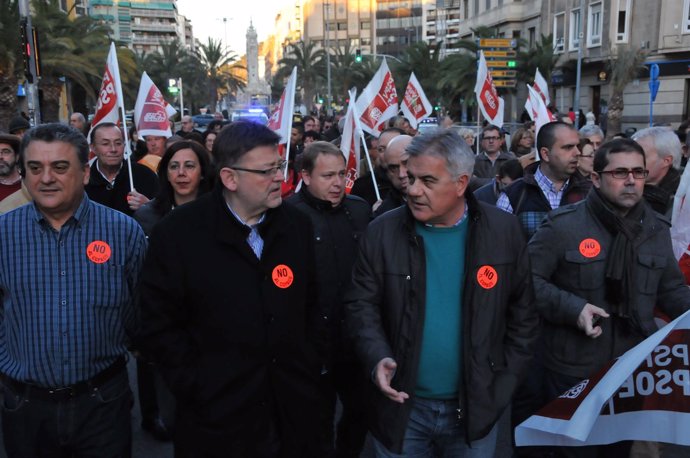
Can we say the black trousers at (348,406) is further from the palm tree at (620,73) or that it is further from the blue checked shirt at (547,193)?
the palm tree at (620,73)

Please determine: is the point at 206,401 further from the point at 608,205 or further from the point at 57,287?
the point at 608,205

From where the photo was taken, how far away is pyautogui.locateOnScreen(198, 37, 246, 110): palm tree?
54.7m

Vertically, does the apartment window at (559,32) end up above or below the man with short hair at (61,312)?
above

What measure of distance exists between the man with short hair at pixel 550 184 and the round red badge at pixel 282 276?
2.41m

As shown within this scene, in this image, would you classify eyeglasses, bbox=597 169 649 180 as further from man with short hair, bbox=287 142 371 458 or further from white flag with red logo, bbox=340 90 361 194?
white flag with red logo, bbox=340 90 361 194

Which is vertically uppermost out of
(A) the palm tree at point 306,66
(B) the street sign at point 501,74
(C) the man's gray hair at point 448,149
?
(A) the palm tree at point 306,66

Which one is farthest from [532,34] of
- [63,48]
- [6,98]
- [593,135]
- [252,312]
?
[252,312]

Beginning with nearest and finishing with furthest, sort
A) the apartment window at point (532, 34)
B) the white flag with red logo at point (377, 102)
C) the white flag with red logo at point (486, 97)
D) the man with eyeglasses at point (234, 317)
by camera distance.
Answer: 1. the man with eyeglasses at point (234, 317)
2. the white flag with red logo at point (377, 102)
3. the white flag with red logo at point (486, 97)
4. the apartment window at point (532, 34)

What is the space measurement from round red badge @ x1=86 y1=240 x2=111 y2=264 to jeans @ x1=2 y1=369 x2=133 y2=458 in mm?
558

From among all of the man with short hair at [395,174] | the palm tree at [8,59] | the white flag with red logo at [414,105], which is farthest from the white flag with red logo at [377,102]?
the palm tree at [8,59]

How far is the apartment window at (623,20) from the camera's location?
3228 centimetres

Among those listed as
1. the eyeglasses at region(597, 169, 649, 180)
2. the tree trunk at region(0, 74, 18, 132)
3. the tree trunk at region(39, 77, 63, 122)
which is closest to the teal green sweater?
the eyeglasses at region(597, 169, 649, 180)

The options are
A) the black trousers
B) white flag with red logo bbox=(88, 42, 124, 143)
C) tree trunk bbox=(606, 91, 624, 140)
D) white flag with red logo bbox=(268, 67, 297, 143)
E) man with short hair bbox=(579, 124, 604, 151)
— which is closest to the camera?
the black trousers

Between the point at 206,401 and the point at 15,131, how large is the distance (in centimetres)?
778
